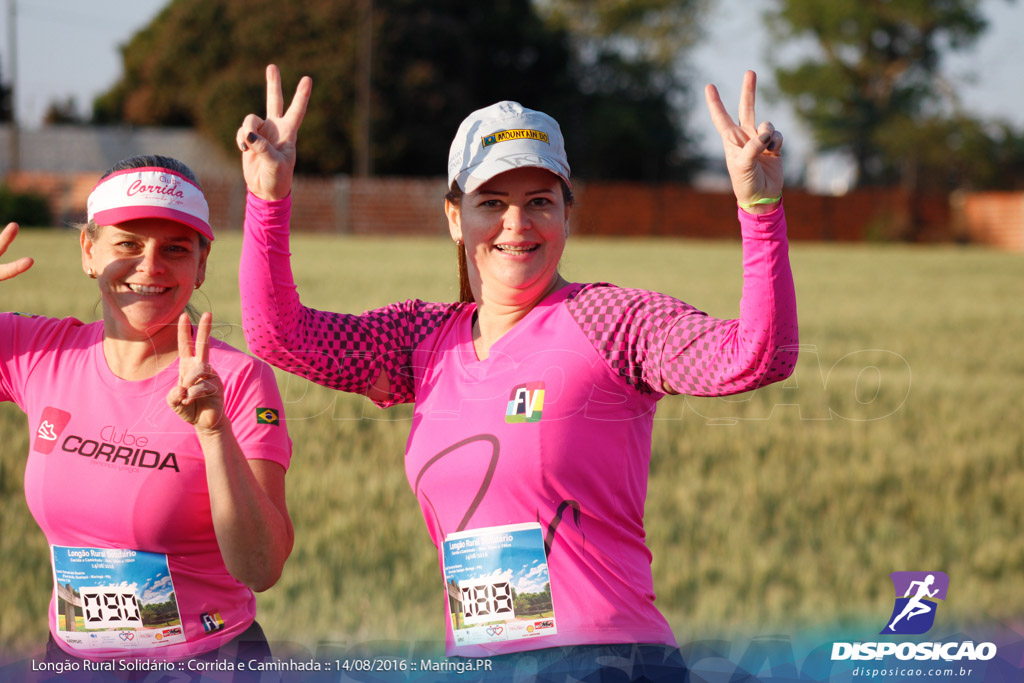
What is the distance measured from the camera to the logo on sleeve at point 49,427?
2.64 metres

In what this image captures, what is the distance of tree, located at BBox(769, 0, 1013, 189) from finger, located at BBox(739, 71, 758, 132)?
5458 centimetres

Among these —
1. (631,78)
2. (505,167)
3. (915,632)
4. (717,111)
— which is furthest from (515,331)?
(631,78)

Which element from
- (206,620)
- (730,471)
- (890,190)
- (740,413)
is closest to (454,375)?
(206,620)

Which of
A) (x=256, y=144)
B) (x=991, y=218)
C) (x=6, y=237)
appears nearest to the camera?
(x=256, y=144)

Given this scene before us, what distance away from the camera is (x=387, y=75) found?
45.6 m

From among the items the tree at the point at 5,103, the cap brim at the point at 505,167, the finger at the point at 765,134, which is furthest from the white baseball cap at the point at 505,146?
the tree at the point at 5,103

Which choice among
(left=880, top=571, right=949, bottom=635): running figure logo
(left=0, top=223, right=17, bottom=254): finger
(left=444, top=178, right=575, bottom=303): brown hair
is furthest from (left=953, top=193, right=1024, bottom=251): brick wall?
(left=0, top=223, right=17, bottom=254): finger

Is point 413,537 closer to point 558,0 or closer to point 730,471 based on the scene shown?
point 730,471

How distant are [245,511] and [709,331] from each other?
1.12 m

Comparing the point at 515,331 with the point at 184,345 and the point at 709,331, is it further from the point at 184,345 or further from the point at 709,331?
the point at 184,345

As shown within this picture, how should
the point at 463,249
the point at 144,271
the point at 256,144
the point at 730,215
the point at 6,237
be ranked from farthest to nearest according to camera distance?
the point at 730,215 → the point at 463,249 → the point at 6,237 → the point at 144,271 → the point at 256,144

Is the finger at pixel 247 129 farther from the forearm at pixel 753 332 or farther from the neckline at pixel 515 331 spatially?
A: the forearm at pixel 753 332

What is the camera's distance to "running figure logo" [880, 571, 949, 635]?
2656mm

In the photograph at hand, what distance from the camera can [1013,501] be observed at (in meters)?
6.65
